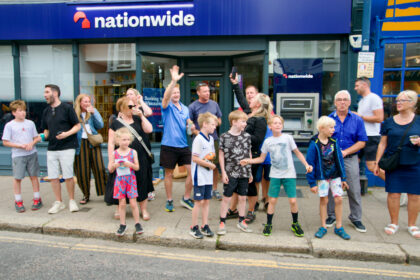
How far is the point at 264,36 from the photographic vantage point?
7105 millimetres

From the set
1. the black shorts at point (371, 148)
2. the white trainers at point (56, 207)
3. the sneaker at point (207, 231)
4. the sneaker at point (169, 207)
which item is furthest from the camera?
the black shorts at point (371, 148)

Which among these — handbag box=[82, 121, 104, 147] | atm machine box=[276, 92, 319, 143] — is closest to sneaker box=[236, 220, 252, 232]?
handbag box=[82, 121, 104, 147]

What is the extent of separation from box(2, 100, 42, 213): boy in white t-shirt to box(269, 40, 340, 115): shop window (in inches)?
200

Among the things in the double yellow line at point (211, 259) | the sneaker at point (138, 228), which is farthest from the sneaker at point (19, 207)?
the sneaker at point (138, 228)

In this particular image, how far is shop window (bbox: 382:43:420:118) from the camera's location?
680cm

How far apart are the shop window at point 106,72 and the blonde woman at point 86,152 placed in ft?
7.53

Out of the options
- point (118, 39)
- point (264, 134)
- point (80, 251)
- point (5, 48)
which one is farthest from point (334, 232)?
point (5, 48)

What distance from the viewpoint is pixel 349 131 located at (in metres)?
4.55

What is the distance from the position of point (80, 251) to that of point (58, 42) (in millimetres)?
5639

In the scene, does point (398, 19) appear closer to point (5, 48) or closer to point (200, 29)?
point (200, 29)

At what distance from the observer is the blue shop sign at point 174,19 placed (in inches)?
265

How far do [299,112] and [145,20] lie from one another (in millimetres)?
3886

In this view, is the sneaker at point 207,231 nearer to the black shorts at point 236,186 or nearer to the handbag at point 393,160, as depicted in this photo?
the black shorts at point 236,186

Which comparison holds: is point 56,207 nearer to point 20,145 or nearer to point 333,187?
point 20,145
